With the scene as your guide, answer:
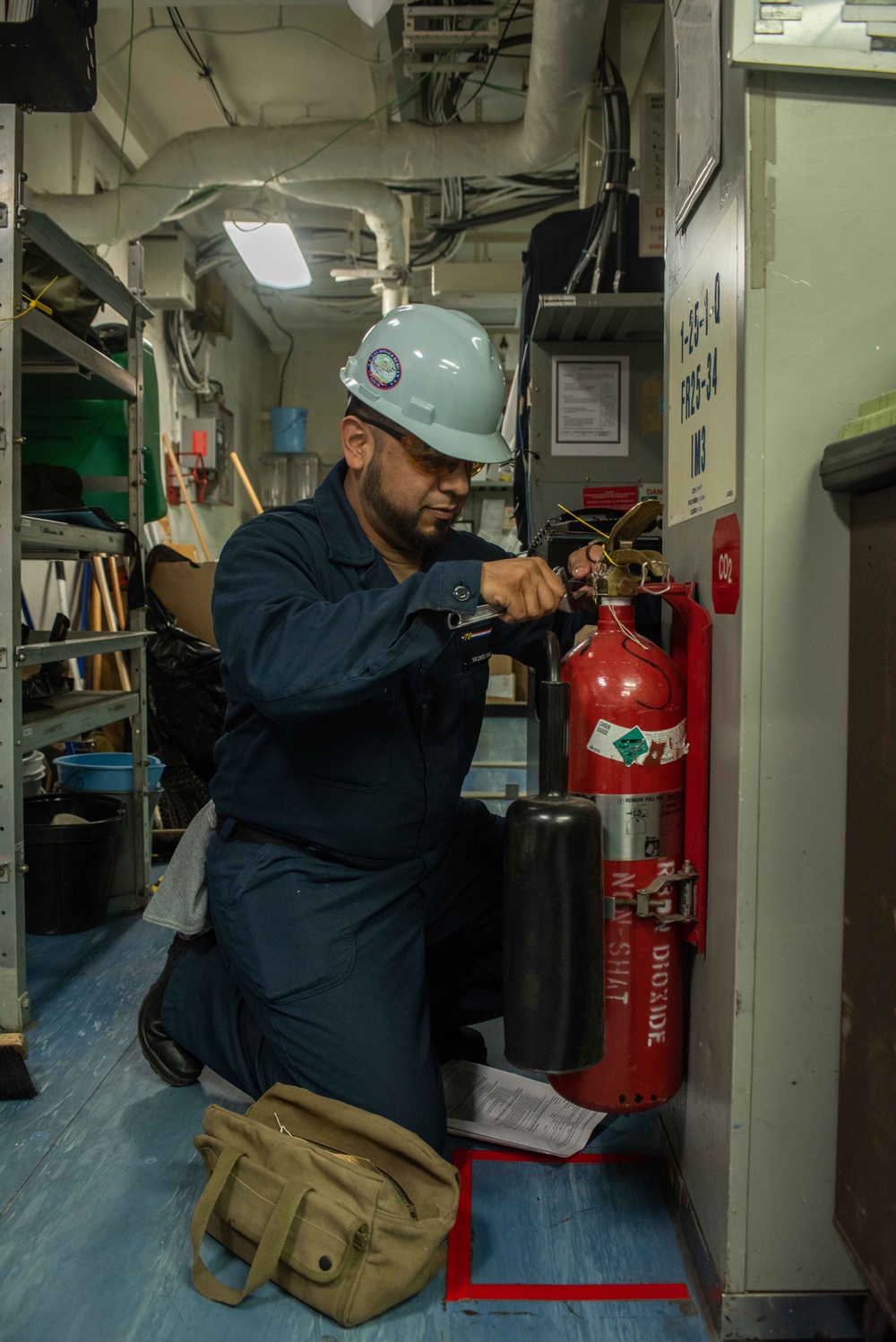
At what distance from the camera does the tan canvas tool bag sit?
3.74 feet

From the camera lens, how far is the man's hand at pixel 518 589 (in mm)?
1253

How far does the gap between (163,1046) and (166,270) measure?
15.6 ft

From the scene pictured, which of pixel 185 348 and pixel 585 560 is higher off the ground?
pixel 185 348

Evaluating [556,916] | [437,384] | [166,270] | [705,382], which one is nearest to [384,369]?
[437,384]

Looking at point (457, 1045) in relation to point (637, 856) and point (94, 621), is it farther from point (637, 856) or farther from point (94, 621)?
point (94, 621)

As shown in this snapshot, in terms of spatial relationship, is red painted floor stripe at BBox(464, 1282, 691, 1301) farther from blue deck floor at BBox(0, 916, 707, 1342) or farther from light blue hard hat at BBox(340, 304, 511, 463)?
light blue hard hat at BBox(340, 304, 511, 463)

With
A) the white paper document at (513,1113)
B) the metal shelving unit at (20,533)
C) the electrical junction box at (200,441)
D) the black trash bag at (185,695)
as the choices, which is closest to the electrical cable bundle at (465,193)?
the electrical junction box at (200,441)

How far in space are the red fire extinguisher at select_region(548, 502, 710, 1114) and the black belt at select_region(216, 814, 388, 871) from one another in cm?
49

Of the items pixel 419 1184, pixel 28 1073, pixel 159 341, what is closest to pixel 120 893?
pixel 28 1073

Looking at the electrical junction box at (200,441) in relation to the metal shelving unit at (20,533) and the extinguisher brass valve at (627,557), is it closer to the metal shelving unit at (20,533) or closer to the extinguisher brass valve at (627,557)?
the metal shelving unit at (20,533)

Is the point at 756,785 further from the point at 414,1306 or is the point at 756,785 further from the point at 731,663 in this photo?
the point at 414,1306

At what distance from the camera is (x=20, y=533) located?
6.20ft

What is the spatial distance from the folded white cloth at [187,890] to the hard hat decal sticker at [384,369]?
0.86 metres

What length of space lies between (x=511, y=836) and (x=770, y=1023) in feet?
1.21
